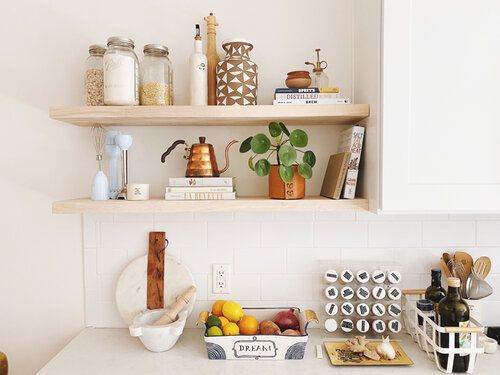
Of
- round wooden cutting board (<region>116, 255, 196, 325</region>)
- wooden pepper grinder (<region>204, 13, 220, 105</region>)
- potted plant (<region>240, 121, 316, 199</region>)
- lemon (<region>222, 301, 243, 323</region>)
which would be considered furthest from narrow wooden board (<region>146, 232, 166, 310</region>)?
wooden pepper grinder (<region>204, 13, 220, 105</region>)

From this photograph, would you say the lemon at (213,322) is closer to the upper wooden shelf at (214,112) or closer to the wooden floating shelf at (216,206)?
the wooden floating shelf at (216,206)

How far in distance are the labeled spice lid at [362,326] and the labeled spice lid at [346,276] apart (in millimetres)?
155

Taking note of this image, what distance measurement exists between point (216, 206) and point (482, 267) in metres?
1.09

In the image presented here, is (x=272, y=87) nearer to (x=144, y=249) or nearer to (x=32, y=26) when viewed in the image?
(x=144, y=249)

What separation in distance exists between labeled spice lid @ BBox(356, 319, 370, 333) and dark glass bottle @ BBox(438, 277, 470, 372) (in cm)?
28

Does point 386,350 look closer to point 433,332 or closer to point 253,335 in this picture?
point 433,332

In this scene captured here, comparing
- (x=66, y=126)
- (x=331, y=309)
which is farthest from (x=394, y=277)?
(x=66, y=126)

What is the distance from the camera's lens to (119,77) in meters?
1.38

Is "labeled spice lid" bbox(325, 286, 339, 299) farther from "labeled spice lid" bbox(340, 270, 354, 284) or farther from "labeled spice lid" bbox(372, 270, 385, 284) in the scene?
"labeled spice lid" bbox(372, 270, 385, 284)

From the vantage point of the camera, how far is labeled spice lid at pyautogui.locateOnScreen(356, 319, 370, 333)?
Result: 1.54 m

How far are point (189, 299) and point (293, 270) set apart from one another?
1.44ft

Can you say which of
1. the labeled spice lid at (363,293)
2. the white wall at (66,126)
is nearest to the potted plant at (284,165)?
the white wall at (66,126)

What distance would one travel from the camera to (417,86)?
1274mm

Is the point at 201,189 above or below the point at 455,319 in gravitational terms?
above
